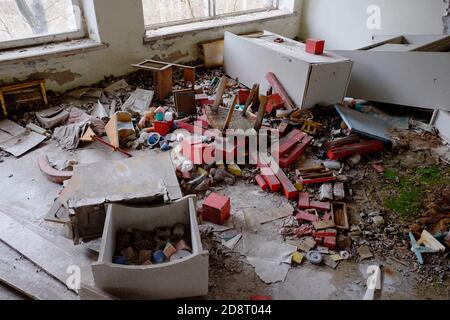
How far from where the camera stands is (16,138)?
3812 millimetres

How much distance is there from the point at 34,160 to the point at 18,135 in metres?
0.49

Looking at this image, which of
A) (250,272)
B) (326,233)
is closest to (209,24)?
(326,233)

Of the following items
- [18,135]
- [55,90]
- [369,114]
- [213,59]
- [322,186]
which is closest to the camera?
[322,186]

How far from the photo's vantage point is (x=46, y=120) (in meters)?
3.97

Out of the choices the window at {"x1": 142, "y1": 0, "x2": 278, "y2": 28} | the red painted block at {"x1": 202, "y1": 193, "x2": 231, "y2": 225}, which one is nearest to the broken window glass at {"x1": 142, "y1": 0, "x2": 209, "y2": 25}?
the window at {"x1": 142, "y1": 0, "x2": 278, "y2": 28}

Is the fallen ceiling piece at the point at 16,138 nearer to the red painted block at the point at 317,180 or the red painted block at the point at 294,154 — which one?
the red painted block at the point at 294,154

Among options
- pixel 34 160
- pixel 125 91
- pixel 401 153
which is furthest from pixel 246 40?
pixel 34 160

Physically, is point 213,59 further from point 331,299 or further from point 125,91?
point 331,299

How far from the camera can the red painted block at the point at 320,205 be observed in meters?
2.99

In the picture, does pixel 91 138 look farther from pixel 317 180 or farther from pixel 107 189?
pixel 317 180

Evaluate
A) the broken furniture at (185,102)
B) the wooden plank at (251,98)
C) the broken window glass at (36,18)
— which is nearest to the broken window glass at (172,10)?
the broken window glass at (36,18)

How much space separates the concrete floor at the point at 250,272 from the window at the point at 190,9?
9.16ft

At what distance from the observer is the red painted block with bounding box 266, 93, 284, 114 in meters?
4.13

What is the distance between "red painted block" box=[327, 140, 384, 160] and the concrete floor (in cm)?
75
